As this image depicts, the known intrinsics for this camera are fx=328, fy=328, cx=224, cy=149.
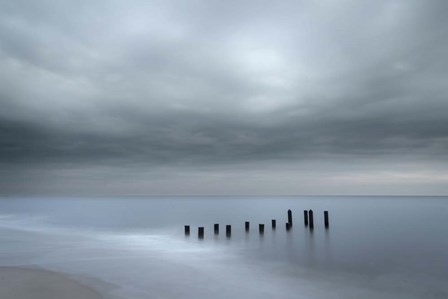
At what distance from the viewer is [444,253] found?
2473cm

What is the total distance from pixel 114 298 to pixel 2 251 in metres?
16.4

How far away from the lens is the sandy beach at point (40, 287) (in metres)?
11.0

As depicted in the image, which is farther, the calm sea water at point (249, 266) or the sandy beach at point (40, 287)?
the calm sea water at point (249, 266)

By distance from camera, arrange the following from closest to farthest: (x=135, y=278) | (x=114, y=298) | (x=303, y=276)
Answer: (x=114, y=298) < (x=135, y=278) < (x=303, y=276)

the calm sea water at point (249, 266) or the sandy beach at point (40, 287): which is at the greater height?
the sandy beach at point (40, 287)

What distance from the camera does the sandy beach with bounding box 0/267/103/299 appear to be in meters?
11.0

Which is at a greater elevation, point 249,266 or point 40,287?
point 40,287

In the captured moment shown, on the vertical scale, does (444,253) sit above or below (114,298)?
below

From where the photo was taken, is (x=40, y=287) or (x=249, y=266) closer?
(x=40, y=287)

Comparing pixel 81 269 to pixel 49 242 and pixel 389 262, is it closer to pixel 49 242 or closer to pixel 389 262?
pixel 49 242

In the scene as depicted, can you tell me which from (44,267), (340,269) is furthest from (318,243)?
(44,267)

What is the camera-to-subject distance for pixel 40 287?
11.9 metres

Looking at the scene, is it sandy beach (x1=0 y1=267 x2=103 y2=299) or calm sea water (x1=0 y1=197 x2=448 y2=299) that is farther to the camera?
calm sea water (x1=0 y1=197 x2=448 y2=299)

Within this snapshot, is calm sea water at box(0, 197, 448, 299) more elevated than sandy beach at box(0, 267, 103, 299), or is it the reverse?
sandy beach at box(0, 267, 103, 299)
